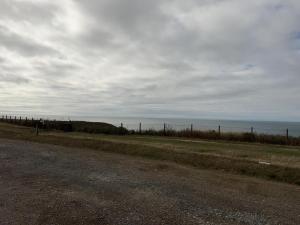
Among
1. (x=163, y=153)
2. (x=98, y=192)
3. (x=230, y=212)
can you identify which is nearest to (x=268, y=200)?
(x=230, y=212)

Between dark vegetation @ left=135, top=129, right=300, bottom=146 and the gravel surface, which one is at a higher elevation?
dark vegetation @ left=135, top=129, right=300, bottom=146

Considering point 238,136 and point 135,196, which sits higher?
point 238,136

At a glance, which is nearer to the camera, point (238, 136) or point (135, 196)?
point (135, 196)

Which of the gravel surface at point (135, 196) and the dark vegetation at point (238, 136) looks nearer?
the gravel surface at point (135, 196)

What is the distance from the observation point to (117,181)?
9.28 m

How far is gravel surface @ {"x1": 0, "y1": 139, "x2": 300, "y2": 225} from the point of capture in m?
6.14

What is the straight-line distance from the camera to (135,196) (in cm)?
763

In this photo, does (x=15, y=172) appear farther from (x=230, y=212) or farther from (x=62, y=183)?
(x=230, y=212)

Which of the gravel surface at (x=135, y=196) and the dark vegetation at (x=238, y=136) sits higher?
the dark vegetation at (x=238, y=136)

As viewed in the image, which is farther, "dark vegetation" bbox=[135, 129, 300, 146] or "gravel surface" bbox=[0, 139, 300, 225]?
"dark vegetation" bbox=[135, 129, 300, 146]

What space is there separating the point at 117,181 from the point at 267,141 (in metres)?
21.0

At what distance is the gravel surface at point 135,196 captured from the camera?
614cm

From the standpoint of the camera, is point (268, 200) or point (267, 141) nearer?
point (268, 200)

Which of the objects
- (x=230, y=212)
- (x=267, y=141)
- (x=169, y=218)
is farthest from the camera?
(x=267, y=141)
